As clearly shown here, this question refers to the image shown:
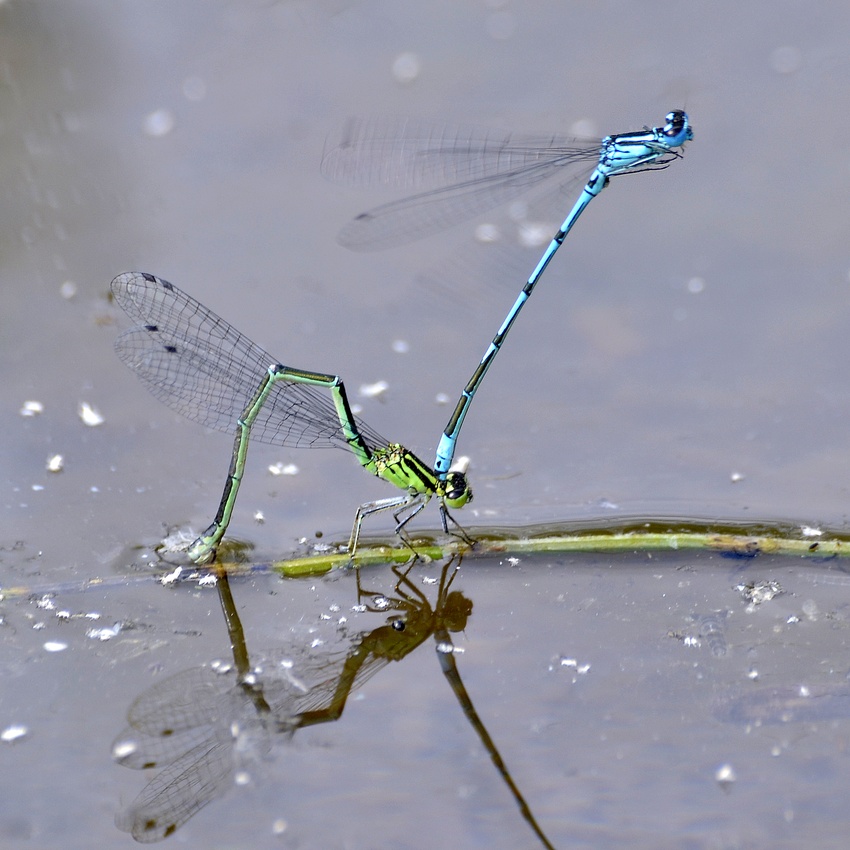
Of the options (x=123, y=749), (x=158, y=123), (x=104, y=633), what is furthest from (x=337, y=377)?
(x=158, y=123)

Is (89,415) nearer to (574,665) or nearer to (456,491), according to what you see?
(456,491)

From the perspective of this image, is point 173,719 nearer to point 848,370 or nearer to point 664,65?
point 848,370

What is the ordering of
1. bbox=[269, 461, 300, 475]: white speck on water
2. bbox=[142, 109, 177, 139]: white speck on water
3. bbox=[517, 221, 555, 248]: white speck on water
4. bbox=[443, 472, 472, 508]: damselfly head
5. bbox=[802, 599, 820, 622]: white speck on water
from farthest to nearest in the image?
bbox=[142, 109, 177, 139]: white speck on water
bbox=[517, 221, 555, 248]: white speck on water
bbox=[269, 461, 300, 475]: white speck on water
bbox=[443, 472, 472, 508]: damselfly head
bbox=[802, 599, 820, 622]: white speck on water

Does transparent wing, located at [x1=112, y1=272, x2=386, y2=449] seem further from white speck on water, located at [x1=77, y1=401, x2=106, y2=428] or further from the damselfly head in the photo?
the damselfly head

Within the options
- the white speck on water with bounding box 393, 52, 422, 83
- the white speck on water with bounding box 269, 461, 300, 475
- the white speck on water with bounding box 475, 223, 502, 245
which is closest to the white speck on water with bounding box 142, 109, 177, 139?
the white speck on water with bounding box 393, 52, 422, 83

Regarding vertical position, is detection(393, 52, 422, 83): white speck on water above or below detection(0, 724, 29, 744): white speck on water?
above

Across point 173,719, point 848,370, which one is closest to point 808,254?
point 848,370
